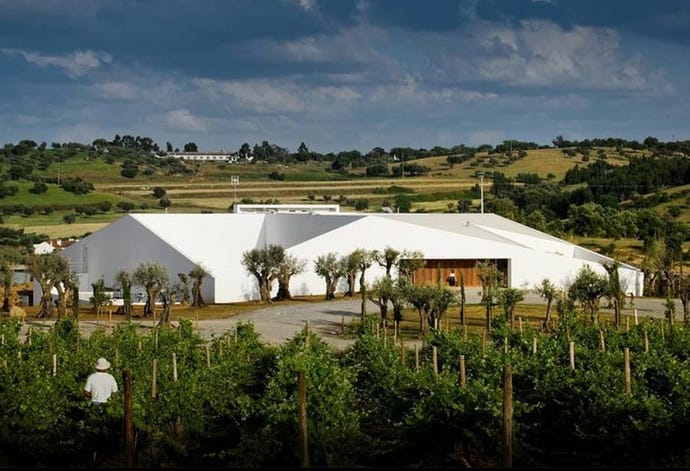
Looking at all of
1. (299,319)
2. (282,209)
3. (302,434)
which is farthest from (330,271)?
(302,434)

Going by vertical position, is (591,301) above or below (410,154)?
below

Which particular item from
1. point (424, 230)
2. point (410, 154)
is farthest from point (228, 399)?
point (410, 154)

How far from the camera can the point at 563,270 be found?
53.7m

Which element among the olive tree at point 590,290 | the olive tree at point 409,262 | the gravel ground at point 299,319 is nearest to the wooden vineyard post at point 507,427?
the gravel ground at point 299,319

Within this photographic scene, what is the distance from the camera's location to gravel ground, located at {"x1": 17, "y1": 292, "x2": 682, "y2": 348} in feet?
116

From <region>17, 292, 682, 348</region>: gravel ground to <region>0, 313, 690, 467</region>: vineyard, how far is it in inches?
506

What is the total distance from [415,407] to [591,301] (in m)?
20.7

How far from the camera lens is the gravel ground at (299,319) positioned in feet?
116

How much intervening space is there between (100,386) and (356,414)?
3.64 meters

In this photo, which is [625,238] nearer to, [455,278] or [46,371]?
[455,278]

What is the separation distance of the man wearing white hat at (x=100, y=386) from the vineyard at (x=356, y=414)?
0.66 ft

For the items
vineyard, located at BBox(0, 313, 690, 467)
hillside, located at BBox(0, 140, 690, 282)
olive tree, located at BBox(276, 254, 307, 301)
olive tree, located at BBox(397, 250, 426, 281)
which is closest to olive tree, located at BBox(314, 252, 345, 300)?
olive tree, located at BBox(276, 254, 307, 301)

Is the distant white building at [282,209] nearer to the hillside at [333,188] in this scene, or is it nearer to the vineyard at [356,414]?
Result: the hillside at [333,188]

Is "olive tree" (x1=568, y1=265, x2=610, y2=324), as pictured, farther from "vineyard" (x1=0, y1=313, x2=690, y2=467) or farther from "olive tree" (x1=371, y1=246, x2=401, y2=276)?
"vineyard" (x1=0, y1=313, x2=690, y2=467)
